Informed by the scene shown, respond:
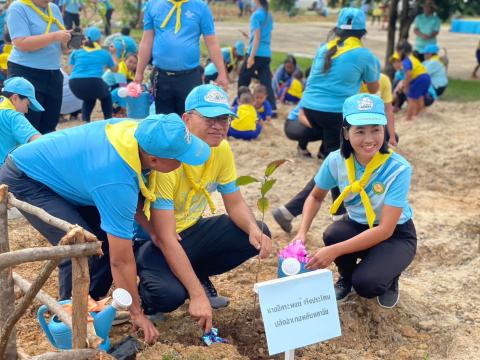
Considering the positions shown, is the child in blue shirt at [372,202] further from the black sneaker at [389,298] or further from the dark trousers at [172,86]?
the dark trousers at [172,86]

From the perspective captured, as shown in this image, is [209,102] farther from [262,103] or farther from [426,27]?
[426,27]

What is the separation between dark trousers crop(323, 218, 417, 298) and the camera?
134 inches

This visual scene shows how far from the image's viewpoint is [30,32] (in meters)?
4.89

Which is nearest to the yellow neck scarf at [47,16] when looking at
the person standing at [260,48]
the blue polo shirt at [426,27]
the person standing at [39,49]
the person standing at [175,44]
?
the person standing at [39,49]

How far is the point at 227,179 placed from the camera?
3.42m

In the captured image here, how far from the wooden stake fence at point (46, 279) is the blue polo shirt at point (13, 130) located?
73.7 inches

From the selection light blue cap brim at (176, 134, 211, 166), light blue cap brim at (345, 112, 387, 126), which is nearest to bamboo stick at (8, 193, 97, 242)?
light blue cap brim at (176, 134, 211, 166)

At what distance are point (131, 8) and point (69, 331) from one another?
1905 cm

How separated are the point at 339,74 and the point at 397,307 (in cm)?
236

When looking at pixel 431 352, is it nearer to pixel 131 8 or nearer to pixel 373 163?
pixel 373 163

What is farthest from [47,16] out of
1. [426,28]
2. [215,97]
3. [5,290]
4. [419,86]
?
[426,28]

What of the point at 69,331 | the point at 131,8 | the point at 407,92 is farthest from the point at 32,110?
the point at 131,8

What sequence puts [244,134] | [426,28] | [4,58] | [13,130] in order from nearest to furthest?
[13,130] < [244,134] < [4,58] < [426,28]

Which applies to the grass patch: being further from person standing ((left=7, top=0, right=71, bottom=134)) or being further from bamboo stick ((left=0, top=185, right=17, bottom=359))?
bamboo stick ((left=0, top=185, right=17, bottom=359))
